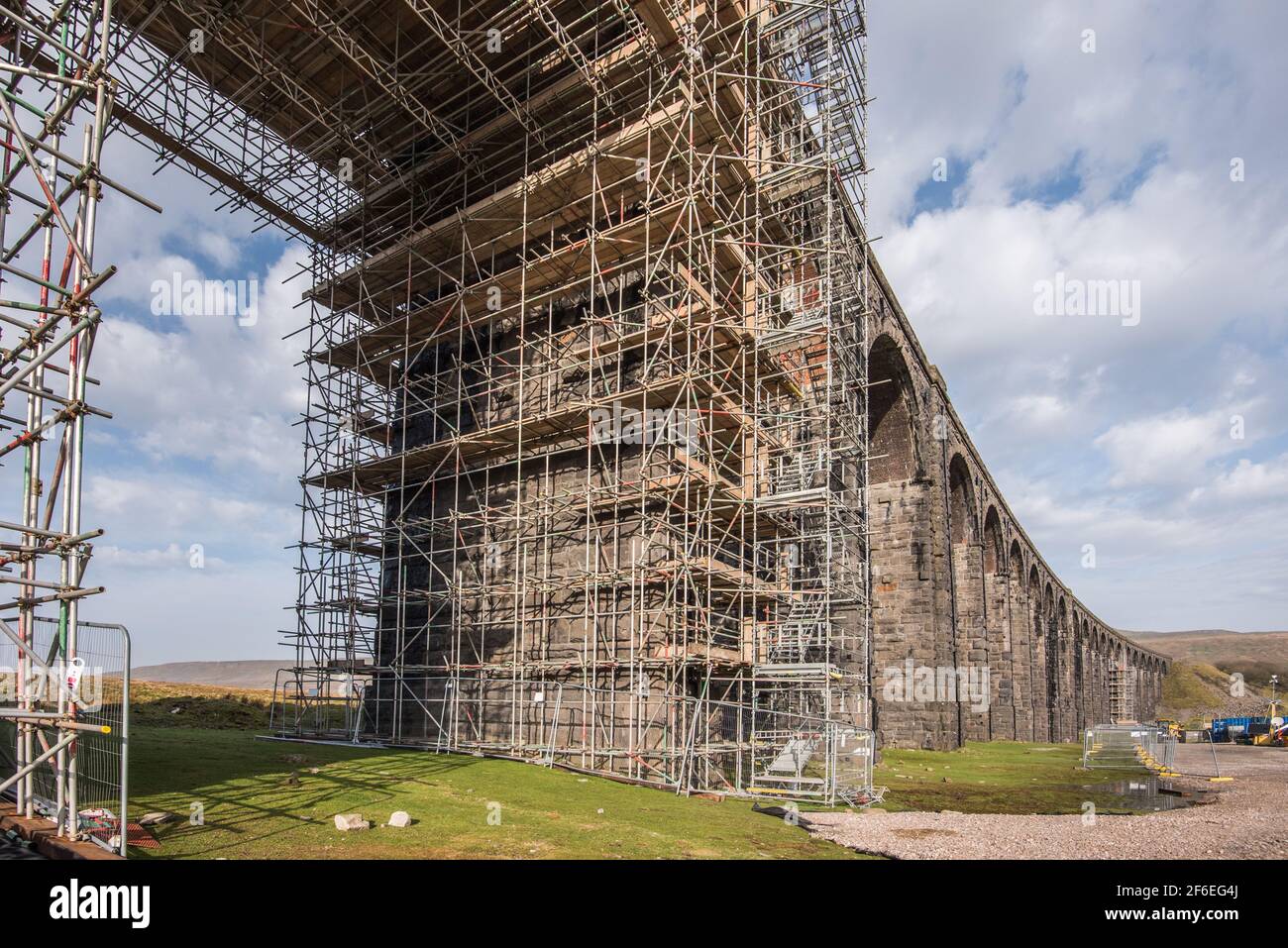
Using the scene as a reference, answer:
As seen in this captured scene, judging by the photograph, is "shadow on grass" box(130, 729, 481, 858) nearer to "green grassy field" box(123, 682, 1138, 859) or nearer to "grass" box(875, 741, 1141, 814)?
"green grassy field" box(123, 682, 1138, 859)

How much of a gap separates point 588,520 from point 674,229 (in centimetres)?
590

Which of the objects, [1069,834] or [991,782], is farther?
[991,782]

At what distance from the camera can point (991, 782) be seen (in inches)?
720

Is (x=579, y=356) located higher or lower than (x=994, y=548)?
higher

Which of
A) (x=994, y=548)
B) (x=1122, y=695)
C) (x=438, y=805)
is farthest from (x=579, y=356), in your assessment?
(x=1122, y=695)

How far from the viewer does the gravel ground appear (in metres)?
8.97

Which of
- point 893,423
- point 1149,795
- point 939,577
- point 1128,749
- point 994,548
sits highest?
point 893,423

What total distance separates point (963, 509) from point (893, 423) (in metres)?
11.4

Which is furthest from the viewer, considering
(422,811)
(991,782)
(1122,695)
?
(1122,695)

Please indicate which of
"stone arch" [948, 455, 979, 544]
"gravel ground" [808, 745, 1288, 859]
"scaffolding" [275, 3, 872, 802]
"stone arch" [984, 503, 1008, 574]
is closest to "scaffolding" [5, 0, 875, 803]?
"scaffolding" [275, 3, 872, 802]

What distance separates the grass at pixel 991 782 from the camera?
46.6 feet

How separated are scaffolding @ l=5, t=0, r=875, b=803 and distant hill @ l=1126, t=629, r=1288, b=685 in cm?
11668

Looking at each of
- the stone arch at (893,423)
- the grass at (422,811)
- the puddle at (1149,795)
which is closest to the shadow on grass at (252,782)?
the grass at (422,811)

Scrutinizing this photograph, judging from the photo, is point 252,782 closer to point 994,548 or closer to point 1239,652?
point 994,548
